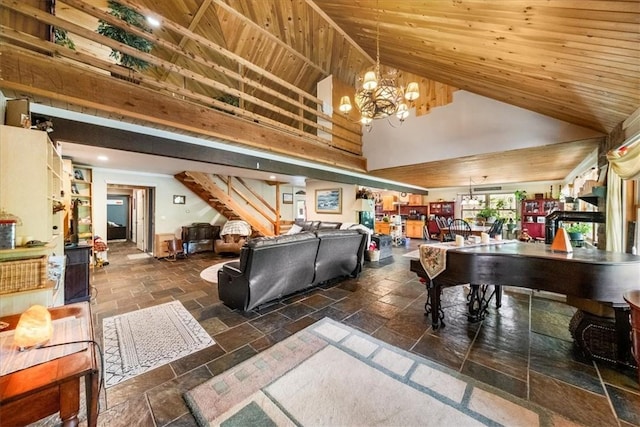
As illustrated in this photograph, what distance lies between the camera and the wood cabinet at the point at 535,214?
8250mm

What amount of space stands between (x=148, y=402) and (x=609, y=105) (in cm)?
520

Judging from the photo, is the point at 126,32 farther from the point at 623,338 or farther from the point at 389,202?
the point at 389,202

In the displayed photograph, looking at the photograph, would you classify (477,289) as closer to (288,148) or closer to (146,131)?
(288,148)

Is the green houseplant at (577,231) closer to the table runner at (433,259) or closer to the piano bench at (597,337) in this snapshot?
the piano bench at (597,337)

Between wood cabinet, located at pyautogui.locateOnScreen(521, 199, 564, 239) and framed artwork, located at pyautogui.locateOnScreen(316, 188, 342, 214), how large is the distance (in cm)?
Answer: 689

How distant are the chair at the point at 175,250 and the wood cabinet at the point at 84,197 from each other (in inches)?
66.2

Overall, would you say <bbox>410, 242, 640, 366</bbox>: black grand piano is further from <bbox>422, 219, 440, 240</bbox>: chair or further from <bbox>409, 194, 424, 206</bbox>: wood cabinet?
<bbox>409, 194, 424, 206</bbox>: wood cabinet

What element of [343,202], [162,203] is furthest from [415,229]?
[162,203]

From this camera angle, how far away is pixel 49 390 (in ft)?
2.99

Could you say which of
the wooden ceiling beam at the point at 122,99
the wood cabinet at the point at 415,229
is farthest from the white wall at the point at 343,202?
the wood cabinet at the point at 415,229

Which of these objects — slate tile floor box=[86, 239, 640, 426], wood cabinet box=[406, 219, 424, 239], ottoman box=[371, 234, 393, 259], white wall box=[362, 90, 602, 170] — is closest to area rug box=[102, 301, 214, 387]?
slate tile floor box=[86, 239, 640, 426]

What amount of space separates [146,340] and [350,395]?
2.16m

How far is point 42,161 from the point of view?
2139 mm

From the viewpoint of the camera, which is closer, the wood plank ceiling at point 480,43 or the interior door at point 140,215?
the wood plank ceiling at point 480,43
